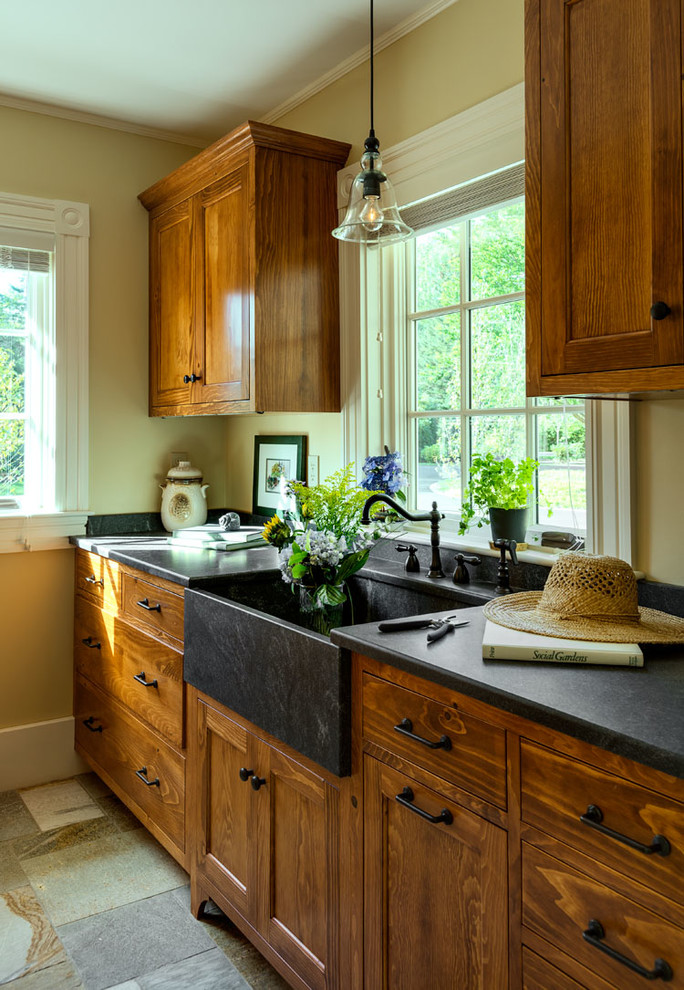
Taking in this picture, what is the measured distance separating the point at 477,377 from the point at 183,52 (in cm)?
150

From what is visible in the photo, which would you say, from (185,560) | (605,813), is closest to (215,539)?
(185,560)

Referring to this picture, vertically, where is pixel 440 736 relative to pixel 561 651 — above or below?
below

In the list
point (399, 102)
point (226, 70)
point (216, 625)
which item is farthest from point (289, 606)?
point (226, 70)

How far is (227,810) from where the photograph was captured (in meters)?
2.05

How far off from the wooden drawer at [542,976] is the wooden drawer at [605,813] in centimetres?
19

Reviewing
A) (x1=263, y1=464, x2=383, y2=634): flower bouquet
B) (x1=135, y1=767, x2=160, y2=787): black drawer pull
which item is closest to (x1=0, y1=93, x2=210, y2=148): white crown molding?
(x1=263, y1=464, x2=383, y2=634): flower bouquet

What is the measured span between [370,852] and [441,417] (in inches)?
55.8

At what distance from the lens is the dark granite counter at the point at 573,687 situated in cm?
99

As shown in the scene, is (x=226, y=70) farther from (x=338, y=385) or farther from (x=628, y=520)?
(x=628, y=520)

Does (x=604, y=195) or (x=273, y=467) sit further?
Answer: (x=273, y=467)

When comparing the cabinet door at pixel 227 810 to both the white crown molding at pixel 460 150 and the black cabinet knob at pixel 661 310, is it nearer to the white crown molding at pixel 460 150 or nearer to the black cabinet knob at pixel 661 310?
the black cabinet knob at pixel 661 310

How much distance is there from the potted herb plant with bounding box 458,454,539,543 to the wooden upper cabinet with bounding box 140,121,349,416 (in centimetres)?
79

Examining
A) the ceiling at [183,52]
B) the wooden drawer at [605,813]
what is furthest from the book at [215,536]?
the wooden drawer at [605,813]

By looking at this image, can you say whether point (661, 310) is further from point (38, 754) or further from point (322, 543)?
point (38, 754)
